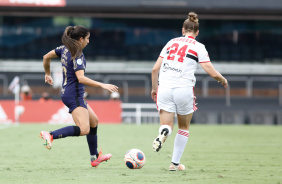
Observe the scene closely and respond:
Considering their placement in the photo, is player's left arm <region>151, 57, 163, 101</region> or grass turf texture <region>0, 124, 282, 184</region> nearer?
grass turf texture <region>0, 124, 282, 184</region>

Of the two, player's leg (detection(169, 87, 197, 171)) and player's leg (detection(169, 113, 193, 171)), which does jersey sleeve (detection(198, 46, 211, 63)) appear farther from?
player's leg (detection(169, 113, 193, 171))

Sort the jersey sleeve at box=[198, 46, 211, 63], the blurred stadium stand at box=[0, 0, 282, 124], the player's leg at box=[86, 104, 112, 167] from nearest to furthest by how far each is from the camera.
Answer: the jersey sleeve at box=[198, 46, 211, 63] → the player's leg at box=[86, 104, 112, 167] → the blurred stadium stand at box=[0, 0, 282, 124]

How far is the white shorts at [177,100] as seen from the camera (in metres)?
7.63

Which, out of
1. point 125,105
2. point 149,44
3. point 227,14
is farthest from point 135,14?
point 125,105

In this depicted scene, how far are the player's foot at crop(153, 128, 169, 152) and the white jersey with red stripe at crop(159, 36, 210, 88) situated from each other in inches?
26.8

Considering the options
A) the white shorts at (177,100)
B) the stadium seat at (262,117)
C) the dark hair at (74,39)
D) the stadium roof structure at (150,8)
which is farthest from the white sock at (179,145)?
the stadium roof structure at (150,8)

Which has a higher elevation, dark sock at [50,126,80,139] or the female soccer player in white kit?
the female soccer player in white kit

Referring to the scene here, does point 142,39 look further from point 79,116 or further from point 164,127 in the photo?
point 164,127

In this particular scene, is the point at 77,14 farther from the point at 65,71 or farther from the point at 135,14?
the point at 65,71

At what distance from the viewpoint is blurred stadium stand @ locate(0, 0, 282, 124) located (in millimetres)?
30828

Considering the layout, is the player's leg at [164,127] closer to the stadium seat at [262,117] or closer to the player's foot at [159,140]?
the player's foot at [159,140]

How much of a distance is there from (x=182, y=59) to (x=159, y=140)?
1.19 metres

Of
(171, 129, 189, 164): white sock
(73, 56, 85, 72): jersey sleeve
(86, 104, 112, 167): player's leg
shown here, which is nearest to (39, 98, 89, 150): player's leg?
(86, 104, 112, 167): player's leg

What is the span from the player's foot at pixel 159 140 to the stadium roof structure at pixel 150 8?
25.5 meters
